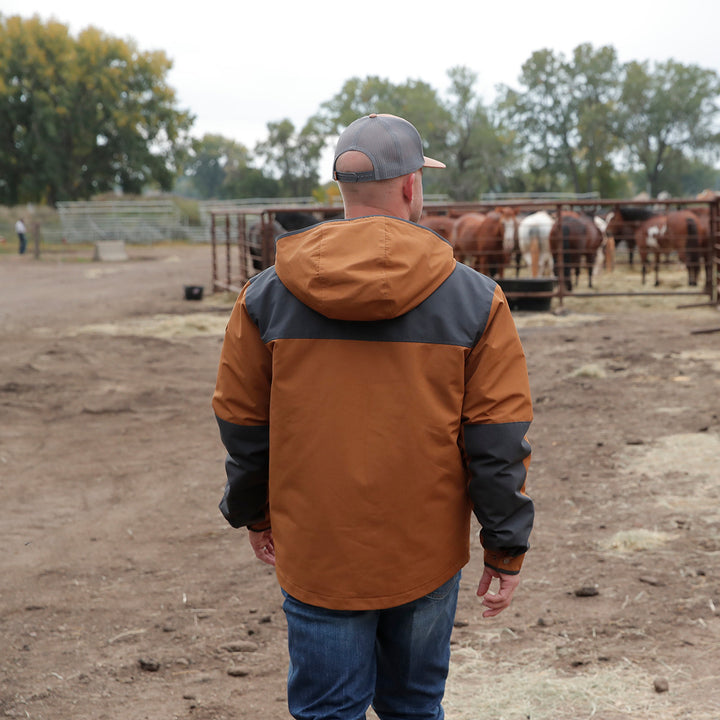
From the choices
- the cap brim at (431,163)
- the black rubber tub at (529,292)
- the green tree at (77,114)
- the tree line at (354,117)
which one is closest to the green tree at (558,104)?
the tree line at (354,117)

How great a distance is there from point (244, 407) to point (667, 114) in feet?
198

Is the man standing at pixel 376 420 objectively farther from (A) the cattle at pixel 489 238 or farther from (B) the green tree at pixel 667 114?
(B) the green tree at pixel 667 114

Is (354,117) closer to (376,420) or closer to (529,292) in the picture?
(529,292)

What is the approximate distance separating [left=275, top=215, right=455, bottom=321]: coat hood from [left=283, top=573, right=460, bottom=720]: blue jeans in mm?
661

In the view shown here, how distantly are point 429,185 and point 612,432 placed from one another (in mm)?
48494

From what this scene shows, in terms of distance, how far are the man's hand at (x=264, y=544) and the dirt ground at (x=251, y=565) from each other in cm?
90

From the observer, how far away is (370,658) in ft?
6.21

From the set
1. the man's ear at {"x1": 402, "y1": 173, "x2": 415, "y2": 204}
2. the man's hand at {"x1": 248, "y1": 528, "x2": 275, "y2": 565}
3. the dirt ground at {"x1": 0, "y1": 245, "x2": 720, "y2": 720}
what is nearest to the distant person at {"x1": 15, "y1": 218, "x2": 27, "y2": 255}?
the dirt ground at {"x1": 0, "y1": 245, "x2": 720, "y2": 720}

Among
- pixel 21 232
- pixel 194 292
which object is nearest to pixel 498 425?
pixel 194 292

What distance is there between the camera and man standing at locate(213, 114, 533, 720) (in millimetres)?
1771

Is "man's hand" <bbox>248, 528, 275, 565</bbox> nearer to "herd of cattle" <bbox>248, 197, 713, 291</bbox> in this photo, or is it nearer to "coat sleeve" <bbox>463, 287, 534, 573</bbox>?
"coat sleeve" <bbox>463, 287, 534, 573</bbox>

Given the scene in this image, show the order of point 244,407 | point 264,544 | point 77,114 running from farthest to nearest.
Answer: point 77,114 → point 264,544 → point 244,407

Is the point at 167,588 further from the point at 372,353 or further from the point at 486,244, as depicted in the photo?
the point at 486,244

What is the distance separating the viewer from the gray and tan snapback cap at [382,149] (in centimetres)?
183
